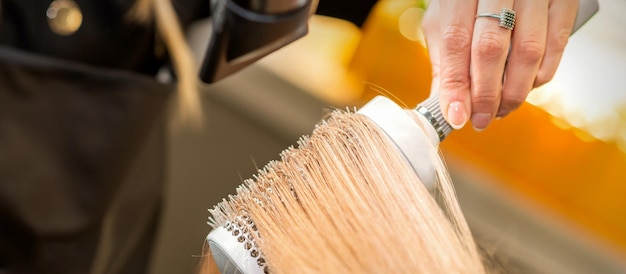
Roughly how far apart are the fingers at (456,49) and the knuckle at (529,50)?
4 cm

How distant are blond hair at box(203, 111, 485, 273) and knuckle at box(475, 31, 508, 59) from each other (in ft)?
0.36

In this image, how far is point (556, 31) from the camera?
1.58 feet

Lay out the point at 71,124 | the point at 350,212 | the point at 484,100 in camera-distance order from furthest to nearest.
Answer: the point at 71,124
the point at 484,100
the point at 350,212

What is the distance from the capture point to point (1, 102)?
2.13 feet

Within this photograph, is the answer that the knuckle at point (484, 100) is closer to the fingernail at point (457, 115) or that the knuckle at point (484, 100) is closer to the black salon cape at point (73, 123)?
the fingernail at point (457, 115)

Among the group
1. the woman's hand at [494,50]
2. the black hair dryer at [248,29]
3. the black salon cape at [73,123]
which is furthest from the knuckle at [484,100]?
the black salon cape at [73,123]

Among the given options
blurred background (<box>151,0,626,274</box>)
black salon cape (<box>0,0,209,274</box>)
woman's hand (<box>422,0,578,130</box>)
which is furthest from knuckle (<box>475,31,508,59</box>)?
black salon cape (<box>0,0,209,274</box>)

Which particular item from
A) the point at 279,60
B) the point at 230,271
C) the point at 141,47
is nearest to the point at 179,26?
the point at 141,47

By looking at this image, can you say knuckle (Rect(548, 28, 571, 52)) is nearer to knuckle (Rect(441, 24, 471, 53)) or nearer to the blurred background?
knuckle (Rect(441, 24, 471, 53))

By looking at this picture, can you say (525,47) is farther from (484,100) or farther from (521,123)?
(521,123)

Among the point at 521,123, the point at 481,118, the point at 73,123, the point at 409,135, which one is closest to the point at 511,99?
the point at 481,118

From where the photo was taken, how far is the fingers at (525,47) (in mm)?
468

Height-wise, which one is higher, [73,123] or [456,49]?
[456,49]

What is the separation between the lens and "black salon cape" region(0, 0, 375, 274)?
65 cm
